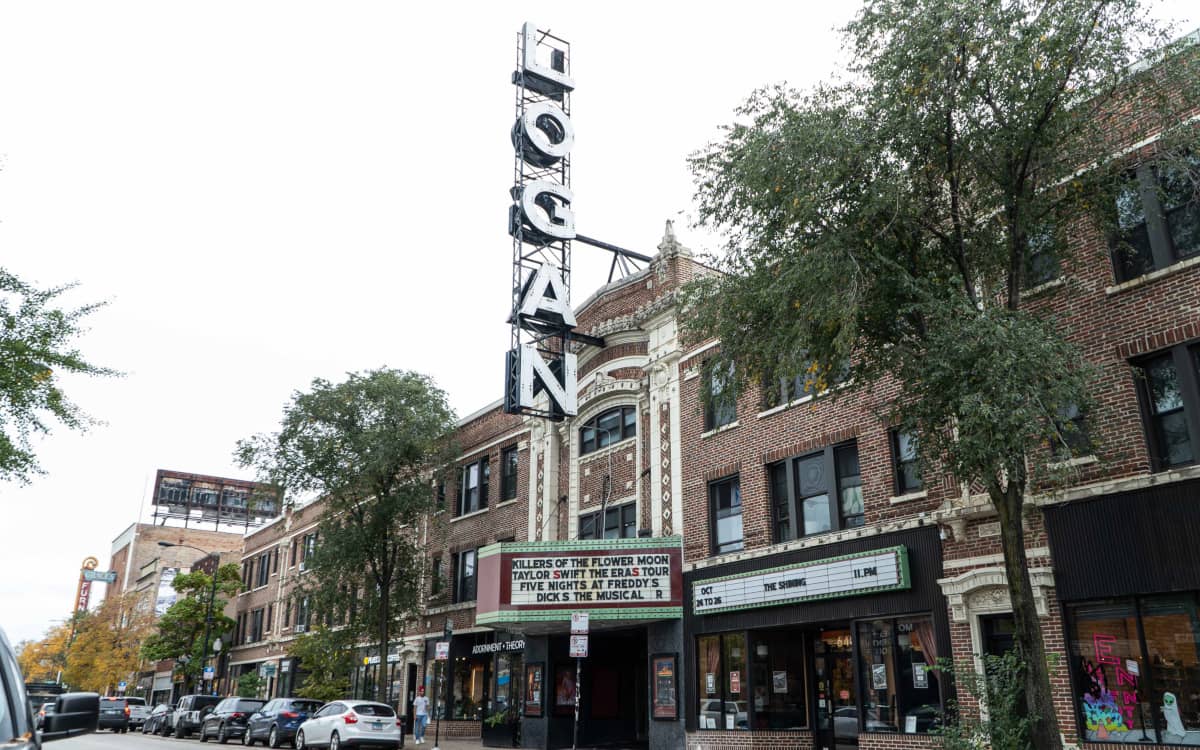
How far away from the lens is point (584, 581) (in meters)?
25.9

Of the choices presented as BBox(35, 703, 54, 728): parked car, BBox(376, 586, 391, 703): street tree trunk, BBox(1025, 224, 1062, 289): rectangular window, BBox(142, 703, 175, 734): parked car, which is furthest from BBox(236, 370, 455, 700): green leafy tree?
BBox(35, 703, 54, 728): parked car

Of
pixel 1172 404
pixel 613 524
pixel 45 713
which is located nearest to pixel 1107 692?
pixel 1172 404

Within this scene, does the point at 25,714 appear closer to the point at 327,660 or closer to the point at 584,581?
the point at 584,581

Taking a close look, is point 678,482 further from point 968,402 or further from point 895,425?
point 968,402

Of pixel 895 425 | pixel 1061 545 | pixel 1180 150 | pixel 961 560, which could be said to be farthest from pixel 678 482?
pixel 1180 150

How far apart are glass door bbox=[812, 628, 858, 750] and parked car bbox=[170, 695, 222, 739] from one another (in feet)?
96.1

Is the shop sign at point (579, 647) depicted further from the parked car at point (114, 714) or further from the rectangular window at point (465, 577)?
the parked car at point (114, 714)

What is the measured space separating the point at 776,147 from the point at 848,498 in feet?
31.6

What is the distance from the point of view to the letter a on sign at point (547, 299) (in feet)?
97.7

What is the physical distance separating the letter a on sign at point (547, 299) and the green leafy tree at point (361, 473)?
672cm

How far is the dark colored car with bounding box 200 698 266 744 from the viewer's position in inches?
1393

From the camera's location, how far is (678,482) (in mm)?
26094

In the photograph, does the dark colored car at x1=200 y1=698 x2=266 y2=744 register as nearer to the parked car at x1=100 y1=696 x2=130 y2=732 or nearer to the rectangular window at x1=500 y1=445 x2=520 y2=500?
the parked car at x1=100 y1=696 x2=130 y2=732

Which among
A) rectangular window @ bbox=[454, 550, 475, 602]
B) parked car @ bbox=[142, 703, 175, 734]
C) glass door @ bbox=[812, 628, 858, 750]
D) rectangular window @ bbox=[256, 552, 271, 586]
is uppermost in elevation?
rectangular window @ bbox=[256, 552, 271, 586]
